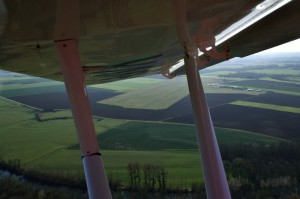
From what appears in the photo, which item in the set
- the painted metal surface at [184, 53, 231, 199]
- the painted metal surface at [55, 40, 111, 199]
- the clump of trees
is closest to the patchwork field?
the clump of trees

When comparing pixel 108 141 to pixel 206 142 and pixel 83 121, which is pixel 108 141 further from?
pixel 83 121

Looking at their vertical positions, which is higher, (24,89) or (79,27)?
(24,89)

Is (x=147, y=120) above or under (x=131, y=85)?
under

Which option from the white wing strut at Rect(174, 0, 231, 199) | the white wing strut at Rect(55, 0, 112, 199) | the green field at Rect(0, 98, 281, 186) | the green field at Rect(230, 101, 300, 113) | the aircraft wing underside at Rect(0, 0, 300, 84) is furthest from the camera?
the green field at Rect(230, 101, 300, 113)

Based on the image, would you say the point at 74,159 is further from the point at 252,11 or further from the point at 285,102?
the point at 252,11

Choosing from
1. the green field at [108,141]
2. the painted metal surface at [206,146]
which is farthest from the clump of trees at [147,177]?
the painted metal surface at [206,146]

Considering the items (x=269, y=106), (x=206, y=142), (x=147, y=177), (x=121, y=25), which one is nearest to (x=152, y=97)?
(x=147, y=177)

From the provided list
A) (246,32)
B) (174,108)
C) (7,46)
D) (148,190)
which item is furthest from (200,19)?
(174,108)

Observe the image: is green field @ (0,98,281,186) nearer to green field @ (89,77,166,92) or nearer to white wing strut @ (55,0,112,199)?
green field @ (89,77,166,92)
